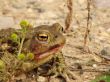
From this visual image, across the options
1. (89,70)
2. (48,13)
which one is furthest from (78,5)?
(89,70)

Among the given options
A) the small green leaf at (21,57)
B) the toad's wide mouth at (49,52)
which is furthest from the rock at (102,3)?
the small green leaf at (21,57)

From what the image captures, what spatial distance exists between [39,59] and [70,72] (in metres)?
0.43

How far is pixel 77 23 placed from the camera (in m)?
4.93

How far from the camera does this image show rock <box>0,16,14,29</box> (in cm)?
474

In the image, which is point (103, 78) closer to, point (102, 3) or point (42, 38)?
point (42, 38)

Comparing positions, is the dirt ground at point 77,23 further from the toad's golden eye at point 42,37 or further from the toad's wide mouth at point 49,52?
the toad's golden eye at point 42,37

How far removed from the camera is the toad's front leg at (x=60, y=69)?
148 inches

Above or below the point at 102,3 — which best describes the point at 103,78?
below

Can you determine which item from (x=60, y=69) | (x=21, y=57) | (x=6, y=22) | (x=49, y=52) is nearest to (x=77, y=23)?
(x=6, y=22)

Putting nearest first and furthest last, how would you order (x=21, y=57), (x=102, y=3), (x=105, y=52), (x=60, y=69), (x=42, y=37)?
(x=21, y=57) < (x=42, y=37) < (x=60, y=69) < (x=105, y=52) < (x=102, y=3)

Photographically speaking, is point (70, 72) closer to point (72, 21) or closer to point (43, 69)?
point (43, 69)

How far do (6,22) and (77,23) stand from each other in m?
0.89

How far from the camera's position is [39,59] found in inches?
139

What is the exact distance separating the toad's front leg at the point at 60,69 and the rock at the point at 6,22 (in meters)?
1.15
